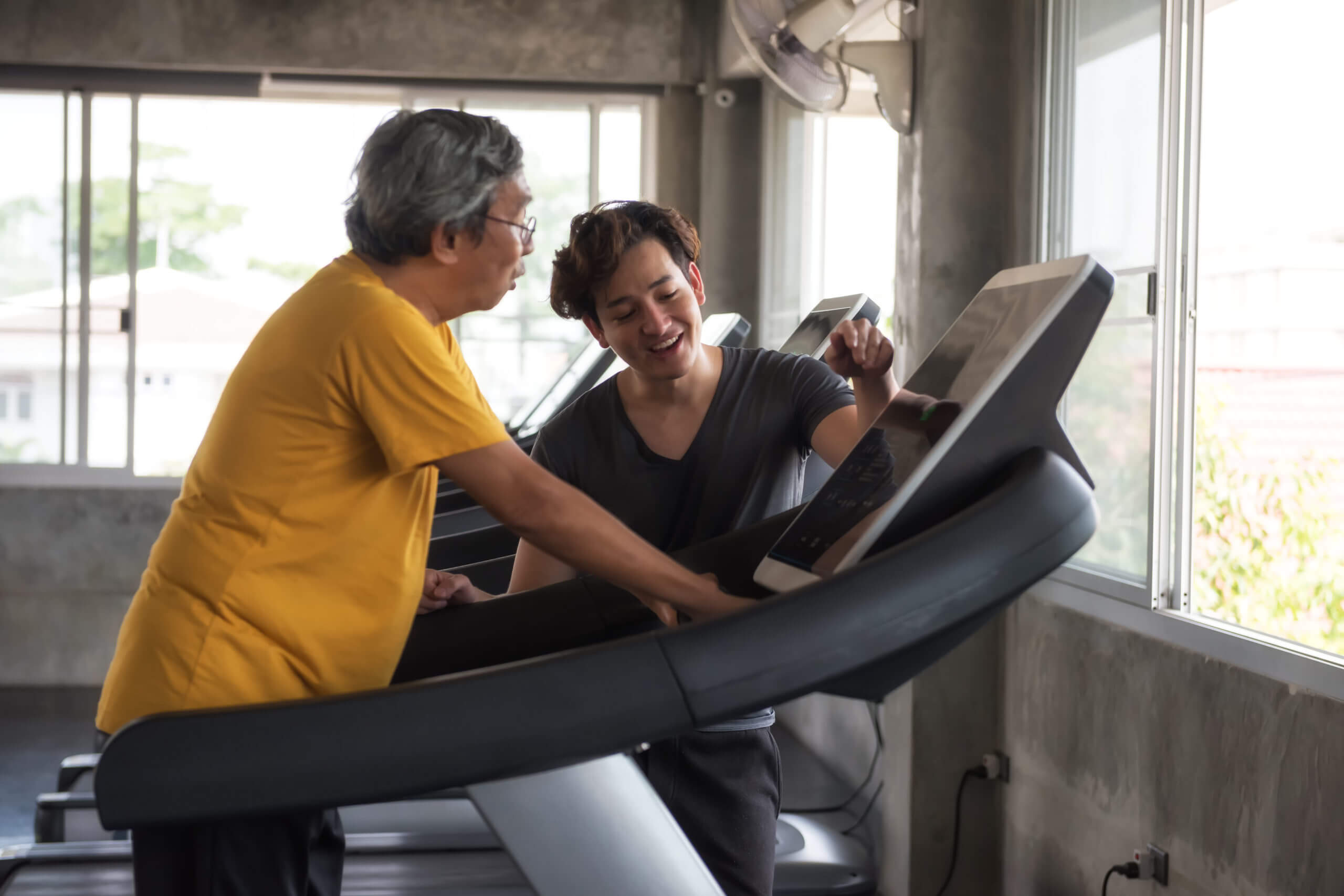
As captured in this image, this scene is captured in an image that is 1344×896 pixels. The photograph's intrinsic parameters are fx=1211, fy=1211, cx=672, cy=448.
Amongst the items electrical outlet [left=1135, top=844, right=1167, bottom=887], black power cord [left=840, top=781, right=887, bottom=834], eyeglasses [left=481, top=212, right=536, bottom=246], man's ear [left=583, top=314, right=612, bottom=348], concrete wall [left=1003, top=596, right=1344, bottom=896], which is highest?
eyeglasses [left=481, top=212, right=536, bottom=246]

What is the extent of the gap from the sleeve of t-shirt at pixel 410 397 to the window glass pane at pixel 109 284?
477 cm

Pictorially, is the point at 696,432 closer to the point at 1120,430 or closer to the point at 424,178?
the point at 424,178

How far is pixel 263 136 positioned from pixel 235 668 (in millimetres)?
4878

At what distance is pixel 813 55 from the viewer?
110 inches

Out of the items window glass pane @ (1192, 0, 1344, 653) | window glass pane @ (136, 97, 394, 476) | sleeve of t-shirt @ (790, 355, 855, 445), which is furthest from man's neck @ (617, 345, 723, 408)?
window glass pane @ (136, 97, 394, 476)

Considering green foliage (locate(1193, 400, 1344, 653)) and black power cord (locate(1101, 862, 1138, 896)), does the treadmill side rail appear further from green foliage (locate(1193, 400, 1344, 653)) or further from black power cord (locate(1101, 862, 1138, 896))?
black power cord (locate(1101, 862, 1138, 896))

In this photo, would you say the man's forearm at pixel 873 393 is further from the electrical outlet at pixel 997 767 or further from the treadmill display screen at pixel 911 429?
the electrical outlet at pixel 997 767

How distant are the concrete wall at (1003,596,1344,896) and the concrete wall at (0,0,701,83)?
133 inches

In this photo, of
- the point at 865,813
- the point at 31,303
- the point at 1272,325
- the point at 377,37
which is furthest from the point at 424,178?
the point at 31,303

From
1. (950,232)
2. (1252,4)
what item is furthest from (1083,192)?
(1252,4)

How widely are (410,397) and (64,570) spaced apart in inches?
190

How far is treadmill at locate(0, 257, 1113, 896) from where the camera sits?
2.82 ft

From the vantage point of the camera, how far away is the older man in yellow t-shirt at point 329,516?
1010 mm

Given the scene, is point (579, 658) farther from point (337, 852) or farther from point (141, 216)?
point (141, 216)
